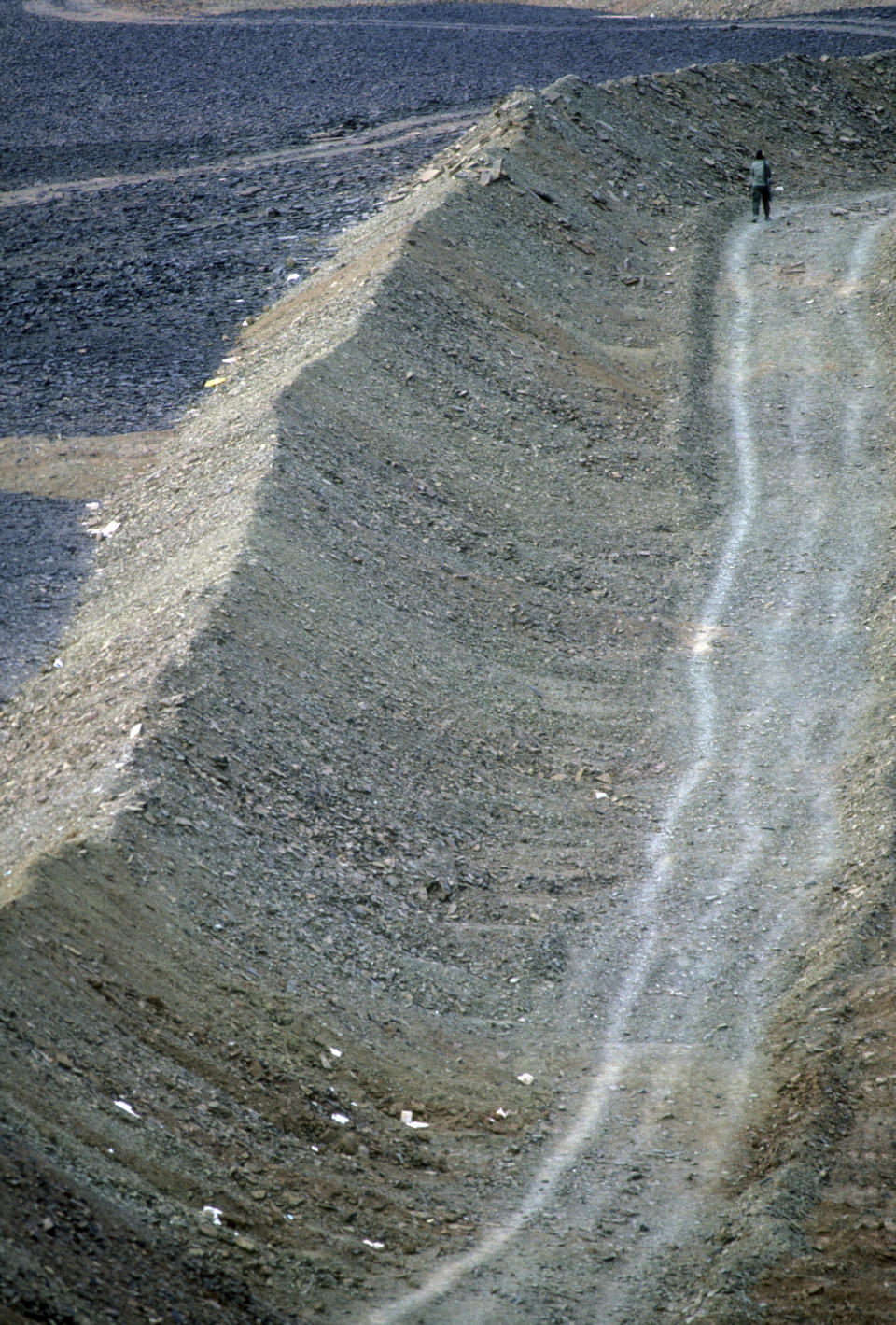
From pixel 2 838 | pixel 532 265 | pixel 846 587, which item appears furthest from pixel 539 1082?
pixel 532 265

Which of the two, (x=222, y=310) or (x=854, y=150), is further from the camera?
(x=854, y=150)

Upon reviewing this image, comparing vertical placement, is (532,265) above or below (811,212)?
below

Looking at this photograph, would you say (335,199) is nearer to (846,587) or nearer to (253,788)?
(846,587)

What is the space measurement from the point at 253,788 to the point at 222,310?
14003 mm

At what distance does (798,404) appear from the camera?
66.5 feet

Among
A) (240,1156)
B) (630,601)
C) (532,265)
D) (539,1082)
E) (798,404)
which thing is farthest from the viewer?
(532,265)

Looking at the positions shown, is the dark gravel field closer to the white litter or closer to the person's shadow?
the person's shadow

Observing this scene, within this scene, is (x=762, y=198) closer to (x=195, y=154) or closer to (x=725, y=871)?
(x=195, y=154)

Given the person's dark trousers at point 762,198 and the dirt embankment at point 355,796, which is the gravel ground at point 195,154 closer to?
the dirt embankment at point 355,796

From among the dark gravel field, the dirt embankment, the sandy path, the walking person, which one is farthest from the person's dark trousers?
the dark gravel field

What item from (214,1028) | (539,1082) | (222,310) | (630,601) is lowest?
(539,1082)

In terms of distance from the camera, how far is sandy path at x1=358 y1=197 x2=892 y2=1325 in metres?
8.35

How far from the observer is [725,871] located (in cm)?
1194

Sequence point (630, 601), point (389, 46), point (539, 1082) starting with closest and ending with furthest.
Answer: point (539, 1082) < point (630, 601) < point (389, 46)
